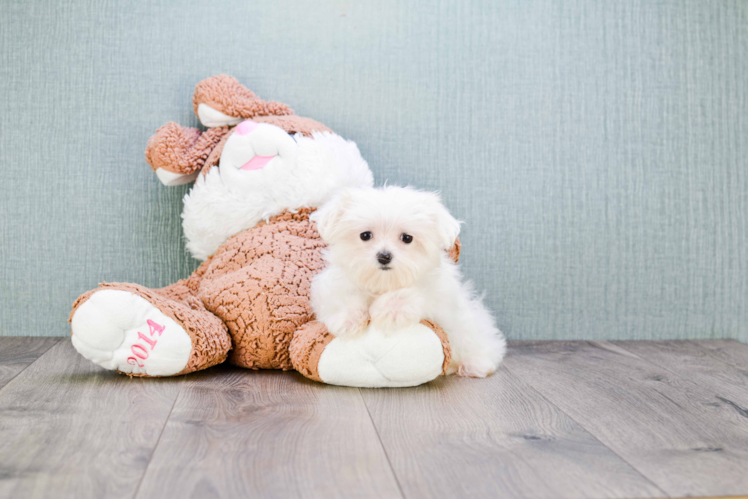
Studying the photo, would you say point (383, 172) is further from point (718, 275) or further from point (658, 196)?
point (718, 275)

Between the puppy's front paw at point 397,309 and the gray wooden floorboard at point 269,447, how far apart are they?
16 centimetres

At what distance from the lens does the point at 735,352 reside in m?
1.60

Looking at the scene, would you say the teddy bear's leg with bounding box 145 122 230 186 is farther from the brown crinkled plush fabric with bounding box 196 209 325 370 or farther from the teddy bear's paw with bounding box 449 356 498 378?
the teddy bear's paw with bounding box 449 356 498 378

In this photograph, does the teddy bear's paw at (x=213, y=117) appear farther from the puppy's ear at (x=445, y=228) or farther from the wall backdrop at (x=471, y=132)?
the puppy's ear at (x=445, y=228)

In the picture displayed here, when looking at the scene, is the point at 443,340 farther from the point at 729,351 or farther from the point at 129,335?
the point at 729,351

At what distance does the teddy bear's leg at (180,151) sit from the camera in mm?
1440

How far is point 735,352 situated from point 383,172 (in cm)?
112

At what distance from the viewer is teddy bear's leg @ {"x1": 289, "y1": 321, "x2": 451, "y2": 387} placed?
3.67 ft

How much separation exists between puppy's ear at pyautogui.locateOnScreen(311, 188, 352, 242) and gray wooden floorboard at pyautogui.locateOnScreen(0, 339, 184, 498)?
0.42 metres

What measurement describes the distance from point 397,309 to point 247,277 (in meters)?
0.38

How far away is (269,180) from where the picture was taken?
4.62ft

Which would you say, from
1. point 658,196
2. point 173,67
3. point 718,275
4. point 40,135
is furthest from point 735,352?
point 40,135

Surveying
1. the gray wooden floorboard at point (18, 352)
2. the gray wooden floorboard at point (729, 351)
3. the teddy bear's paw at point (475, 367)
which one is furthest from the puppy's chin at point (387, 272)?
the gray wooden floorboard at point (729, 351)

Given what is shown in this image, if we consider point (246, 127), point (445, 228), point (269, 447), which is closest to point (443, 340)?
point (445, 228)
